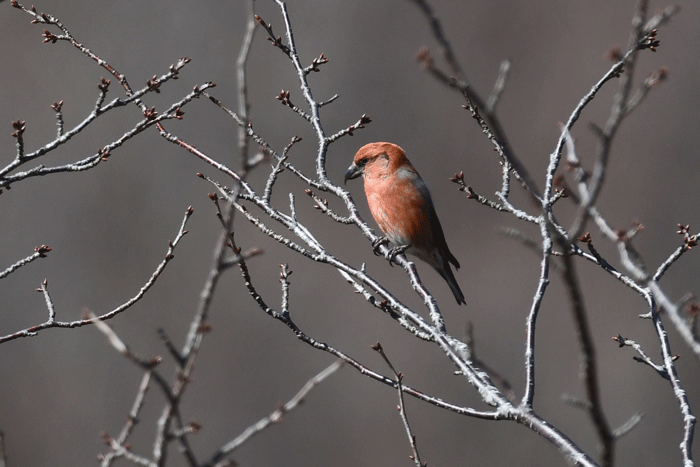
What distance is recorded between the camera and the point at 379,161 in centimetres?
505

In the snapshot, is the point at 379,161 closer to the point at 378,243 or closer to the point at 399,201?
the point at 399,201

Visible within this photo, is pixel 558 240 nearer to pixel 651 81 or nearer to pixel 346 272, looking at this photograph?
pixel 651 81

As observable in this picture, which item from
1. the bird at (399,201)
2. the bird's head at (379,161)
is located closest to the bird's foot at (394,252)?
the bird at (399,201)

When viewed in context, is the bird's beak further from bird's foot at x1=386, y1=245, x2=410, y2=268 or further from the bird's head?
bird's foot at x1=386, y1=245, x2=410, y2=268

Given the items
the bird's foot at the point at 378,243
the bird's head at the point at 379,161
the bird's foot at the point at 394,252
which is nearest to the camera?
the bird's foot at the point at 378,243

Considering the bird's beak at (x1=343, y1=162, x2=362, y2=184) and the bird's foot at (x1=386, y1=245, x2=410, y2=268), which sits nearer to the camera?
the bird's foot at (x1=386, y1=245, x2=410, y2=268)

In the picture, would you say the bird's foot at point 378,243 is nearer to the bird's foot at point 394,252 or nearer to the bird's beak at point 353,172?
the bird's foot at point 394,252

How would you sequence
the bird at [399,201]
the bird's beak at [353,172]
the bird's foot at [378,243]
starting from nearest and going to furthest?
the bird's foot at [378,243] < the bird at [399,201] < the bird's beak at [353,172]

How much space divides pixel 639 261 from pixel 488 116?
1.30 m

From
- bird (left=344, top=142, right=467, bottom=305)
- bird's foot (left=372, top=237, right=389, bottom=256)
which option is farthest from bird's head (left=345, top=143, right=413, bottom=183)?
bird's foot (left=372, top=237, right=389, bottom=256)

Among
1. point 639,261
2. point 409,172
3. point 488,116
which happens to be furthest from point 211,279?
point 409,172

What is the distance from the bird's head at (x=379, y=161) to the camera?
16.4 feet

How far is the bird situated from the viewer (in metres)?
4.89

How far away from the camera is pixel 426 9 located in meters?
1.28
